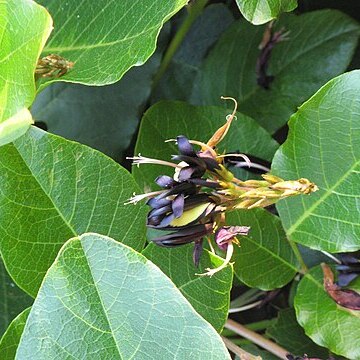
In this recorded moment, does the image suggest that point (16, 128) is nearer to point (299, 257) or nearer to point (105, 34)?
point (105, 34)

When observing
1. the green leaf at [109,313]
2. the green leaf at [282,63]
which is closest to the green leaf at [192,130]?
the green leaf at [282,63]

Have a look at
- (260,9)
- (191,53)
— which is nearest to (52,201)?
(260,9)

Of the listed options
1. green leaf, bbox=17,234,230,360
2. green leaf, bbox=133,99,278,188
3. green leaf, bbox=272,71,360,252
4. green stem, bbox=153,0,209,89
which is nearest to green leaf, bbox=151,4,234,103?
green stem, bbox=153,0,209,89

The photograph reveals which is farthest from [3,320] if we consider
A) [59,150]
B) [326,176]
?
[326,176]

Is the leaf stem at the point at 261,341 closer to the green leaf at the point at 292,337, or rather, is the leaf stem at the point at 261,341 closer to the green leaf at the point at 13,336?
the green leaf at the point at 292,337

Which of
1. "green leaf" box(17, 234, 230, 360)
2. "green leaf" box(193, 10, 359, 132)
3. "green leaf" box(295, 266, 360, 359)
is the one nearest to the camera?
"green leaf" box(17, 234, 230, 360)

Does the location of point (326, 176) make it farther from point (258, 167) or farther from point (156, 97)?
point (156, 97)

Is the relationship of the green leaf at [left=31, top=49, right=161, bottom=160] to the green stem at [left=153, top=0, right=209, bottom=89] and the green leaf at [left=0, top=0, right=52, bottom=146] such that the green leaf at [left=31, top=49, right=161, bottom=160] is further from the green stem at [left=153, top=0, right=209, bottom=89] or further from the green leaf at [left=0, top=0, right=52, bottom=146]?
the green leaf at [left=0, top=0, right=52, bottom=146]
